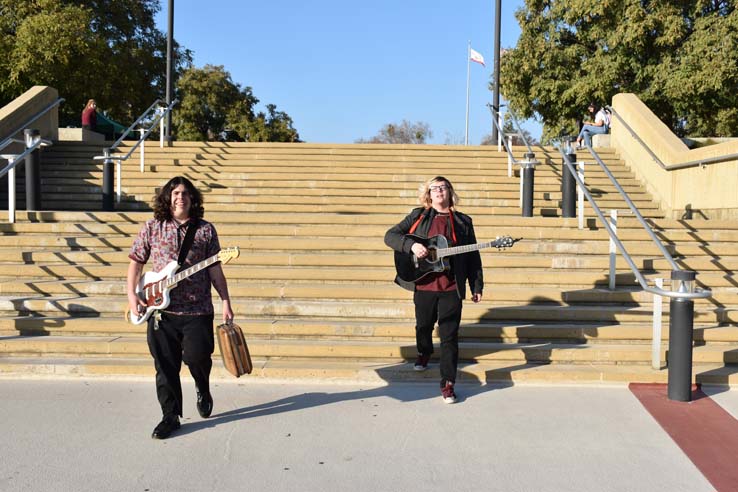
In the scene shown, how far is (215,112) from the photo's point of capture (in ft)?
134

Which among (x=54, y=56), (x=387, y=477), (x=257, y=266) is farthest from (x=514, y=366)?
(x=54, y=56)

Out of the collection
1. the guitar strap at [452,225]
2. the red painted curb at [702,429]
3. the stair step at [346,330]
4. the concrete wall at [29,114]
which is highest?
the concrete wall at [29,114]

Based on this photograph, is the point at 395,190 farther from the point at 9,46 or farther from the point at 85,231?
the point at 9,46

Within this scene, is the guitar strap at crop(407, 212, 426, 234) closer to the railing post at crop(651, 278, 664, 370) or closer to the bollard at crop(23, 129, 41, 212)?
the railing post at crop(651, 278, 664, 370)

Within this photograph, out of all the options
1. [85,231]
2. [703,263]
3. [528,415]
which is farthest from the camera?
[85,231]

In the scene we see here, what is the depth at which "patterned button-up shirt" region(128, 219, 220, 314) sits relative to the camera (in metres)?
4.10

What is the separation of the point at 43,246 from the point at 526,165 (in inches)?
250

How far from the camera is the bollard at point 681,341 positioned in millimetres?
4855

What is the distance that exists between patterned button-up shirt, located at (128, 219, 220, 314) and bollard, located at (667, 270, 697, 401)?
337 cm

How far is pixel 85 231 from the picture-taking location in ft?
26.4

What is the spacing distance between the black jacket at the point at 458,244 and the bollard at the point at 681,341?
143cm

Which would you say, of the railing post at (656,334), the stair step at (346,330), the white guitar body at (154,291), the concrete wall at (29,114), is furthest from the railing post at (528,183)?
the concrete wall at (29,114)

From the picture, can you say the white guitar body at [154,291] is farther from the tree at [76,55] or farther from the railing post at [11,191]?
the tree at [76,55]

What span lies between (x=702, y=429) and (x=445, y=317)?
6.04ft
